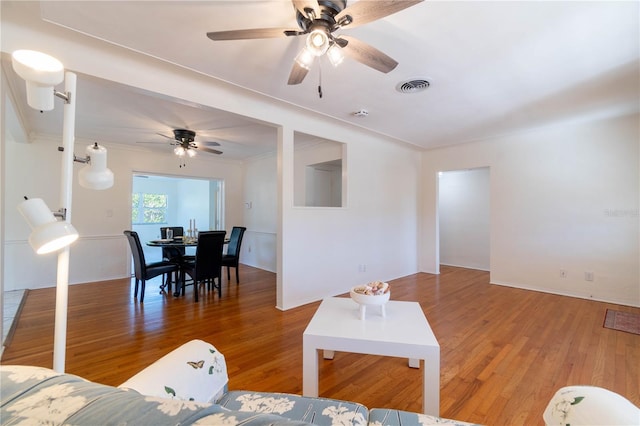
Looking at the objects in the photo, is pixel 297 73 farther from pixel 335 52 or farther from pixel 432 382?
pixel 432 382

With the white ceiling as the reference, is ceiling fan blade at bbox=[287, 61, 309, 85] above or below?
below

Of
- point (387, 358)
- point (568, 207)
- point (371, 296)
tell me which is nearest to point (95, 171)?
point (371, 296)

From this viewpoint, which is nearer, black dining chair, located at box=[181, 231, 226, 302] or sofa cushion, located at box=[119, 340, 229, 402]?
sofa cushion, located at box=[119, 340, 229, 402]

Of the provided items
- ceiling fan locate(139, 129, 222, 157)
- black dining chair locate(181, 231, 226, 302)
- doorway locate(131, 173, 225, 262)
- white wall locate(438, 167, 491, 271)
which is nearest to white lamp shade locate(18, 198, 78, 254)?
black dining chair locate(181, 231, 226, 302)

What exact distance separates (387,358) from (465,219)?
192 inches

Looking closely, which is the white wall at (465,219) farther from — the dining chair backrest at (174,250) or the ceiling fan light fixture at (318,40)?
the dining chair backrest at (174,250)

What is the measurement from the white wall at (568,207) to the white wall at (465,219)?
115 cm

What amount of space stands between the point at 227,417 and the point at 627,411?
3.06ft

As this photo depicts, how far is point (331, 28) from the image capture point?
1.63 meters

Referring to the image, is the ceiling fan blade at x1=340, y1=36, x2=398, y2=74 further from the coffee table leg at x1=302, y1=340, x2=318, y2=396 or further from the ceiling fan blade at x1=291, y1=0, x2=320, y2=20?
the coffee table leg at x1=302, y1=340, x2=318, y2=396

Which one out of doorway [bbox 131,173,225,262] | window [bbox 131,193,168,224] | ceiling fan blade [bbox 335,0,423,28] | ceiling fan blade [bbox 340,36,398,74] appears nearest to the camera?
ceiling fan blade [bbox 335,0,423,28]

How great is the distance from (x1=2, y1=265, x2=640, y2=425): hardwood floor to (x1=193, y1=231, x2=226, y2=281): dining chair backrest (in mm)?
383

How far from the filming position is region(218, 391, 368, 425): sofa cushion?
1.02 metres

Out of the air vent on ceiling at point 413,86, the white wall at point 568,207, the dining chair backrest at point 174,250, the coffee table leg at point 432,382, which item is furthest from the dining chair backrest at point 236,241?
the white wall at point 568,207
